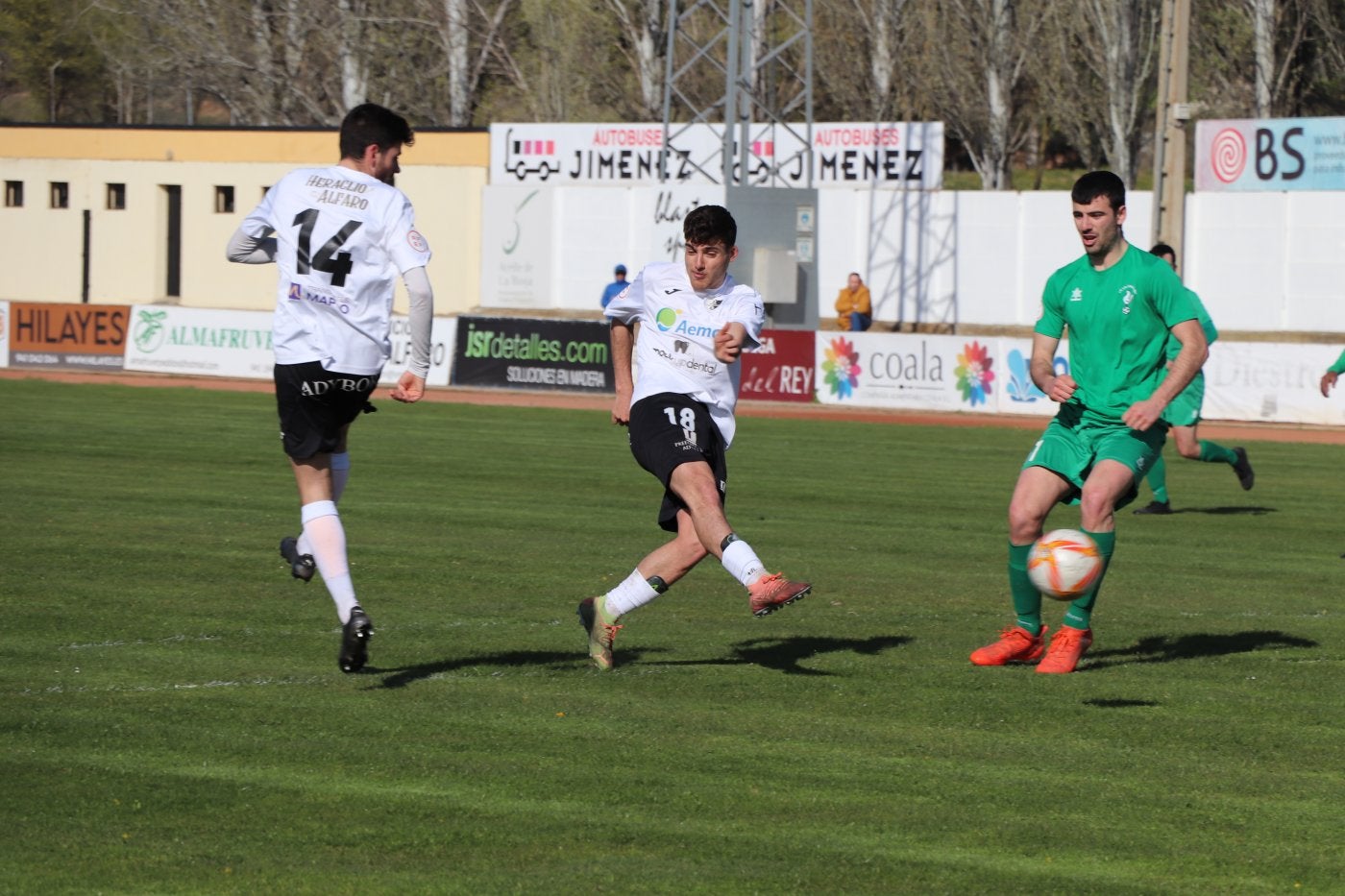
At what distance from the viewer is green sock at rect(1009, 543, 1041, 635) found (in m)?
8.77

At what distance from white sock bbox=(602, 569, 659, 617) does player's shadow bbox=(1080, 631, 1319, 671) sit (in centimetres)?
204

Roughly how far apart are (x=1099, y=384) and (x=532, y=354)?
24752mm

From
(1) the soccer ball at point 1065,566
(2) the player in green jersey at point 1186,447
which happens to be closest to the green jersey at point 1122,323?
(1) the soccer ball at point 1065,566

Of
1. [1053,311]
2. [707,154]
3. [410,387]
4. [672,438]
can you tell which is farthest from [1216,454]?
[707,154]

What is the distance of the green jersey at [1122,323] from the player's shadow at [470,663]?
263 centimetres

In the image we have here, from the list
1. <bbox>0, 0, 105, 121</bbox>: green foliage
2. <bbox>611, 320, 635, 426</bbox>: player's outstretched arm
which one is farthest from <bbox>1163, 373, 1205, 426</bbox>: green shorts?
<bbox>0, 0, 105, 121</bbox>: green foliage

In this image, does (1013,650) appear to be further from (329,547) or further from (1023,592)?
(329,547)

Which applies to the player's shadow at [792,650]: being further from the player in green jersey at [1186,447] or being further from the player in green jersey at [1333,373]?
the player in green jersey at [1186,447]

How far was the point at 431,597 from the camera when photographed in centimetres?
1062

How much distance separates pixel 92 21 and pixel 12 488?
206 ft

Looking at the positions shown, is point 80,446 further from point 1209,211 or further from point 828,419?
point 1209,211

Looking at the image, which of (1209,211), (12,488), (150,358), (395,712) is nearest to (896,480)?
(12,488)

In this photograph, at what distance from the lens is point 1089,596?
28.3 ft

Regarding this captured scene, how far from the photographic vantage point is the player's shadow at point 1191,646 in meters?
9.15
